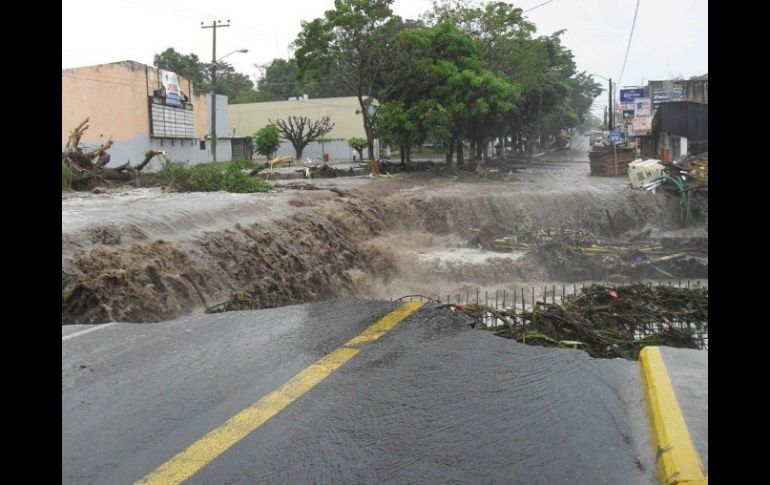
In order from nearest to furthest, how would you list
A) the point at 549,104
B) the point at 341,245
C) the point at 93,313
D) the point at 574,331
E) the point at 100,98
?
the point at 574,331 → the point at 93,313 → the point at 341,245 → the point at 100,98 → the point at 549,104

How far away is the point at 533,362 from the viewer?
4.94 m

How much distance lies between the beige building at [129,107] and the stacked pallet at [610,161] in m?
21.8

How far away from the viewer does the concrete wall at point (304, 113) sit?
53562mm

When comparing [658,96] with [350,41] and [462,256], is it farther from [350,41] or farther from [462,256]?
[462,256]

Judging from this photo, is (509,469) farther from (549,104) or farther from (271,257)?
Result: (549,104)

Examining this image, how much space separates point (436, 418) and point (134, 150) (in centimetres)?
3491

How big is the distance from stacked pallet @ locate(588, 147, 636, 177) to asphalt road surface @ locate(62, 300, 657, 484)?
27.1 m

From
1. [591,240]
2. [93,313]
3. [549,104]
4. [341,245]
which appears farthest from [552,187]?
[93,313]

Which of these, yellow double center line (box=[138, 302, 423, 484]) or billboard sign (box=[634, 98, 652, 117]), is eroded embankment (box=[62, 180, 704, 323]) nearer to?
yellow double center line (box=[138, 302, 423, 484])

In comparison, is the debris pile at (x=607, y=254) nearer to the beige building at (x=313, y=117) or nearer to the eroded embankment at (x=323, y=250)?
the eroded embankment at (x=323, y=250)

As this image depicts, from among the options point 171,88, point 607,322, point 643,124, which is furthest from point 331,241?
point 643,124

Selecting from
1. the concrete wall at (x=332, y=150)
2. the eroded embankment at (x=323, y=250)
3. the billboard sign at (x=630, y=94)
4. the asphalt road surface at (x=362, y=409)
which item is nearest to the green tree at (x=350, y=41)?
the eroded embankment at (x=323, y=250)

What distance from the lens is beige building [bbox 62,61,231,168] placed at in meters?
33.9
